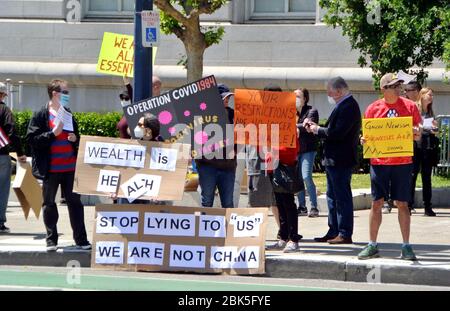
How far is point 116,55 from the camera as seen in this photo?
17.0 meters

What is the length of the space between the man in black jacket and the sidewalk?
34 cm

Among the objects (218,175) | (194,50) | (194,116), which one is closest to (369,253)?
(218,175)

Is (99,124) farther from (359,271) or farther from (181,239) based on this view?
(359,271)

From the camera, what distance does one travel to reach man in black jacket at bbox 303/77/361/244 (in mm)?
13320

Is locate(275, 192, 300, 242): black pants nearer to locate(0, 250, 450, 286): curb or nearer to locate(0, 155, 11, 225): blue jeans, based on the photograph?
locate(0, 250, 450, 286): curb

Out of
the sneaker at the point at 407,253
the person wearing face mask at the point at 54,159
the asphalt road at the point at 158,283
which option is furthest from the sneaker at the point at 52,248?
the sneaker at the point at 407,253

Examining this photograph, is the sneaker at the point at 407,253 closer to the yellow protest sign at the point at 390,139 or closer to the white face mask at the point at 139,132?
the yellow protest sign at the point at 390,139

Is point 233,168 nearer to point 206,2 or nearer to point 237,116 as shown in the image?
point 237,116

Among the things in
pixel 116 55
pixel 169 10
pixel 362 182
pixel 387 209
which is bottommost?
pixel 387 209

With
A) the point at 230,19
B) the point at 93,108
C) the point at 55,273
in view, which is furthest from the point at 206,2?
the point at 55,273

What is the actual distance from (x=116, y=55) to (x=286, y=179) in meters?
4.81

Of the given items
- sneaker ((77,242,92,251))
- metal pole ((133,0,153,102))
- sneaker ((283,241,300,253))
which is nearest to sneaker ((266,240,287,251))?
sneaker ((283,241,300,253))

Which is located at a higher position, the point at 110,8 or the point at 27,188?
the point at 110,8

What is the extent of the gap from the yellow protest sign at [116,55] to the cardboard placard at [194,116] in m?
4.30
